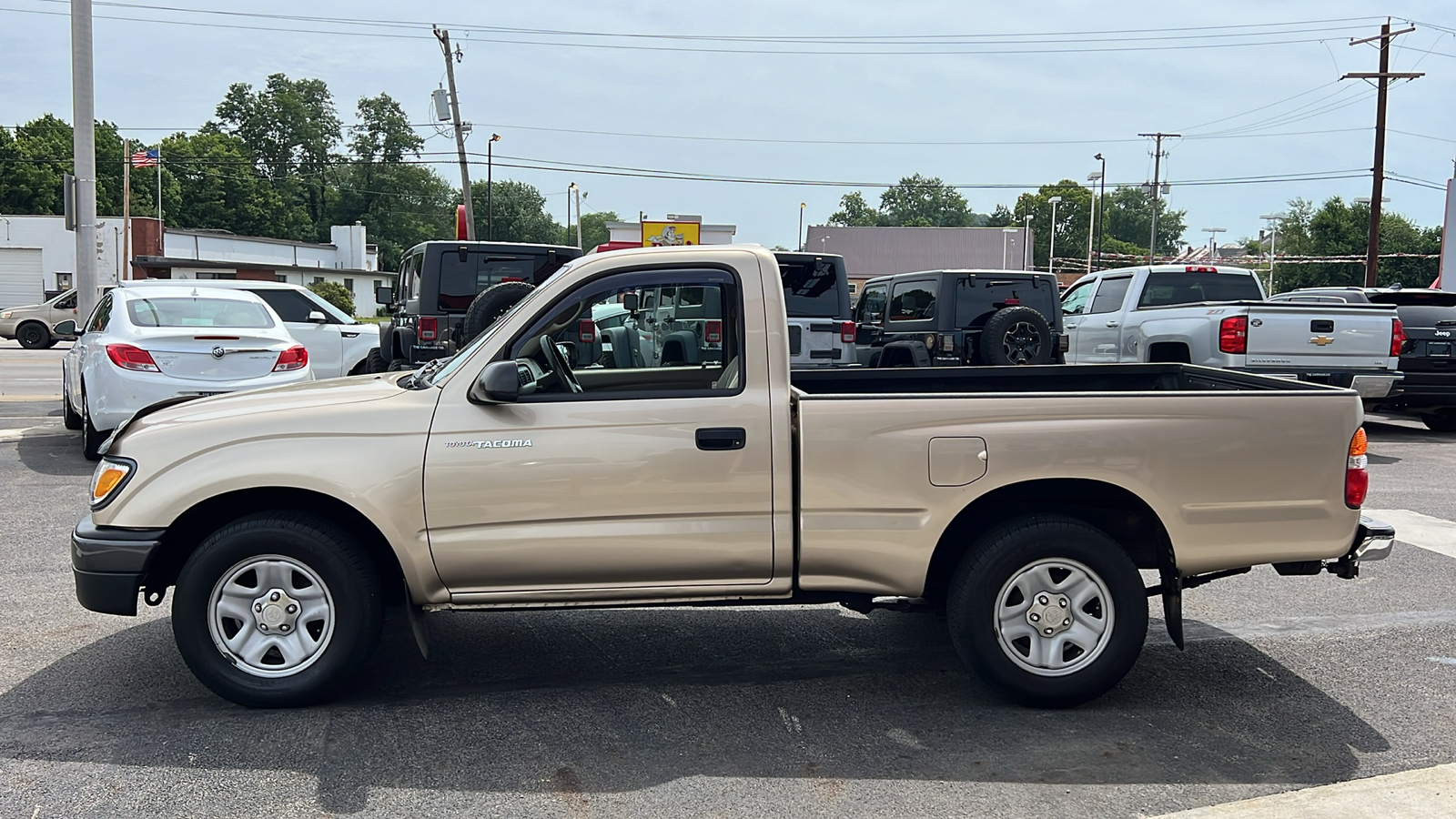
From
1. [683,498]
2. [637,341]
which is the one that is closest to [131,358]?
[637,341]

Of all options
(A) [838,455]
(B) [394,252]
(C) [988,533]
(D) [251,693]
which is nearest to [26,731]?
(D) [251,693]

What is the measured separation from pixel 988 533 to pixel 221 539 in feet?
9.77

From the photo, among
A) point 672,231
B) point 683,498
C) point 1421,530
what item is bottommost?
point 1421,530

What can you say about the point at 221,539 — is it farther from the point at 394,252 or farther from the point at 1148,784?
the point at 394,252

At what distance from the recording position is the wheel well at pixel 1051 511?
4.74 metres

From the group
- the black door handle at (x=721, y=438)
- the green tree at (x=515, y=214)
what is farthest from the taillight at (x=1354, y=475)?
the green tree at (x=515, y=214)

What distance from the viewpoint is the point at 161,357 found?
404 inches

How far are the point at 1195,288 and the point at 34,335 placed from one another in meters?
29.7

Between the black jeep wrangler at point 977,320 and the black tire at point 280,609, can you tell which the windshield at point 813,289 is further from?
the black tire at point 280,609

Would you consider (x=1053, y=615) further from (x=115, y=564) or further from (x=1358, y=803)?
(x=115, y=564)

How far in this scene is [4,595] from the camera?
6.23m

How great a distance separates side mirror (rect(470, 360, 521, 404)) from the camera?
14.5 ft

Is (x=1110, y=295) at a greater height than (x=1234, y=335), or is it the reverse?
(x=1110, y=295)

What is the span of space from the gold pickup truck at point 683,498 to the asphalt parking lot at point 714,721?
13.5 inches
